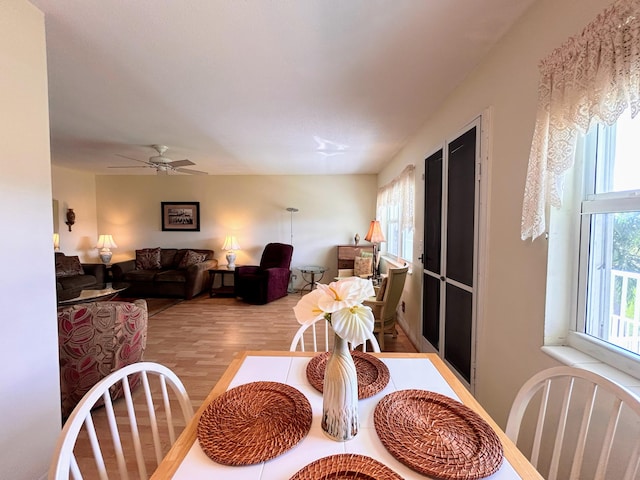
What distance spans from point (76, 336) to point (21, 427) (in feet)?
1.99

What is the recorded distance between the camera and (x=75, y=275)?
450 centimetres

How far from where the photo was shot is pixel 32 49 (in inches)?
52.9

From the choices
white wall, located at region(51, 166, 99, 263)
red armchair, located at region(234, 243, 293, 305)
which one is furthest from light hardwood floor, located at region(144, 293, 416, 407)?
white wall, located at region(51, 166, 99, 263)

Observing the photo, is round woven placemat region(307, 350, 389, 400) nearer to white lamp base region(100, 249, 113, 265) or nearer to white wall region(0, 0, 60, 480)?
white wall region(0, 0, 60, 480)

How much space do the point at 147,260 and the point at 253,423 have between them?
5404 mm

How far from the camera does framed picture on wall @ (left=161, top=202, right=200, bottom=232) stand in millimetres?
5758

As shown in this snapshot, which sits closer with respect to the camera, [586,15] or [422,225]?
[586,15]

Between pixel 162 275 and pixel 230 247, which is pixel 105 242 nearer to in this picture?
pixel 162 275

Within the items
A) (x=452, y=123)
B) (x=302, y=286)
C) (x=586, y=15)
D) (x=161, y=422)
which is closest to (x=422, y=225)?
(x=452, y=123)

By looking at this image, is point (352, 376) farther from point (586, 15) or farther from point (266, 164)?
point (266, 164)

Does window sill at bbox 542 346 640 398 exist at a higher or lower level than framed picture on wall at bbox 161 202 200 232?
lower

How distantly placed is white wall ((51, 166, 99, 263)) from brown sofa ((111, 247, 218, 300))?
1116mm

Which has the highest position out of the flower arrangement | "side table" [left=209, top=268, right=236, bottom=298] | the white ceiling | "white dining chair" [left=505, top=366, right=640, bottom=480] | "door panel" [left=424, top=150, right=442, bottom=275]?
the white ceiling

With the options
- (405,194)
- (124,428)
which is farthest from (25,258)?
(405,194)
